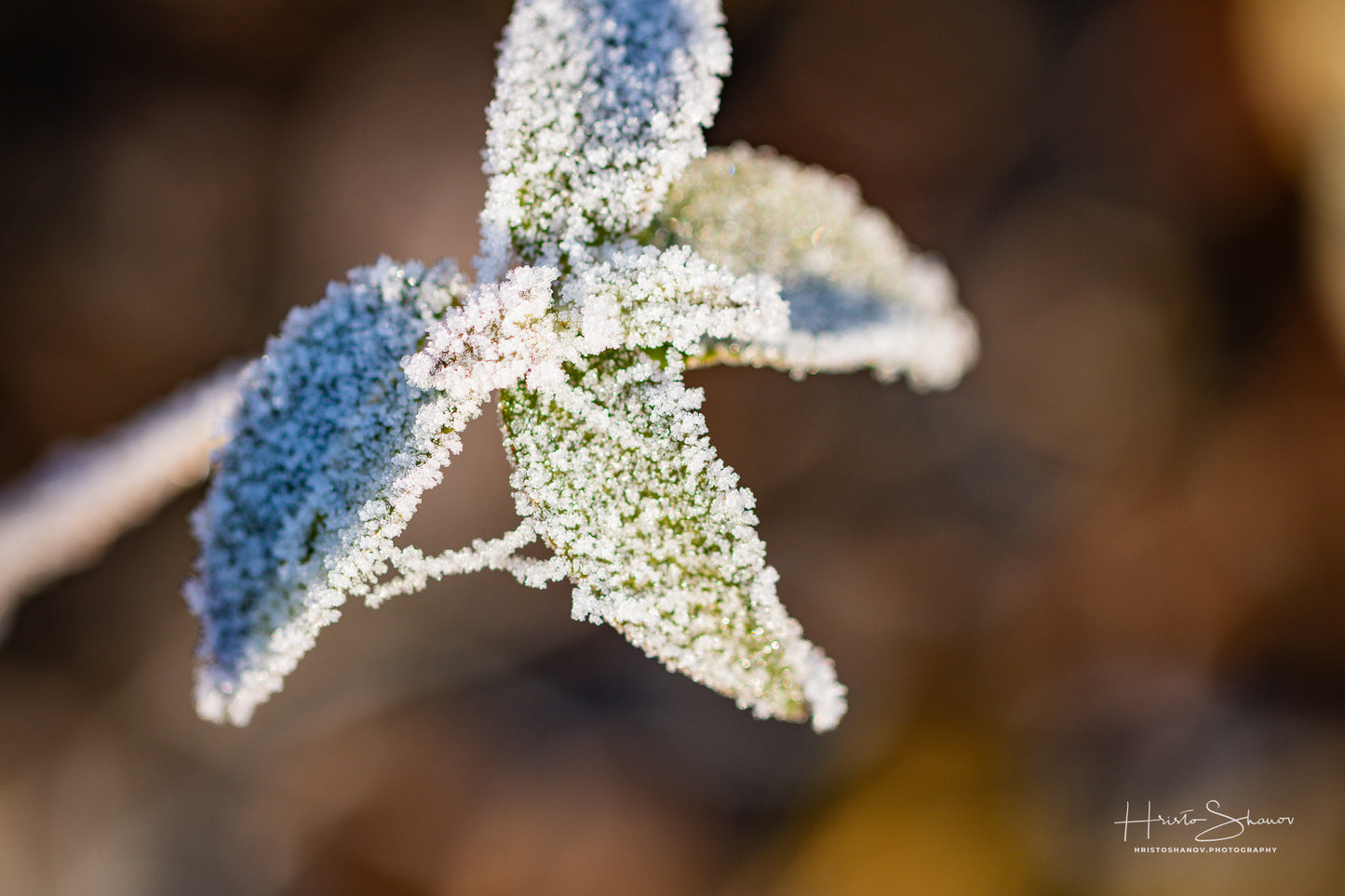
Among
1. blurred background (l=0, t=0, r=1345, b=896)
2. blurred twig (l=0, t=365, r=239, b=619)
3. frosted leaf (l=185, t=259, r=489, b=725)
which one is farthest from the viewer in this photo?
blurred background (l=0, t=0, r=1345, b=896)

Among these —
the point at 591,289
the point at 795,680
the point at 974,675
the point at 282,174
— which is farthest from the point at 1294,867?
the point at 282,174

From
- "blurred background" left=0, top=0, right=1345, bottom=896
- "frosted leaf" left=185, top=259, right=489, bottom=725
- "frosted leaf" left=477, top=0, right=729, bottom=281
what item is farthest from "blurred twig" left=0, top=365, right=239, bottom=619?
"blurred background" left=0, top=0, right=1345, bottom=896

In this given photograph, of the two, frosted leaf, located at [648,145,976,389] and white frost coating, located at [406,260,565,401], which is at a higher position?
frosted leaf, located at [648,145,976,389]

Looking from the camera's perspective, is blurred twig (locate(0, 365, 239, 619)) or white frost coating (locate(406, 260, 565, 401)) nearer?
white frost coating (locate(406, 260, 565, 401))

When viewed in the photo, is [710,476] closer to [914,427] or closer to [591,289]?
[591,289]

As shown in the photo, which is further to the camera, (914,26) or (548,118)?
(914,26)
